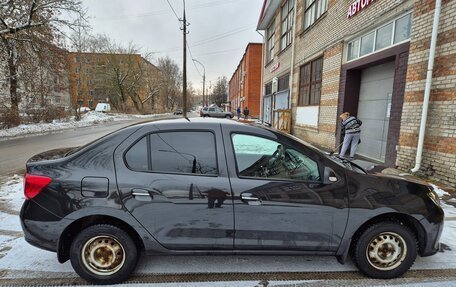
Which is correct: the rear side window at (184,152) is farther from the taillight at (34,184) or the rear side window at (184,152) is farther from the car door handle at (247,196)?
the taillight at (34,184)

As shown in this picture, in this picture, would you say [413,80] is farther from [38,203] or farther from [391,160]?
[38,203]

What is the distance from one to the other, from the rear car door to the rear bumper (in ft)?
2.26

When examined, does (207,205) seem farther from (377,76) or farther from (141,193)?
(377,76)

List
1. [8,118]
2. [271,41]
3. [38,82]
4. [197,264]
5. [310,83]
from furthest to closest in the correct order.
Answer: [271,41] < [38,82] < [8,118] < [310,83] < [197,264]

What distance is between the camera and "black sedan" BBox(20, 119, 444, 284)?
7.67ft

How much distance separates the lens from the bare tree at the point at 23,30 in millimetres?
14250

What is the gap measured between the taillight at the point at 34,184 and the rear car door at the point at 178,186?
679mm

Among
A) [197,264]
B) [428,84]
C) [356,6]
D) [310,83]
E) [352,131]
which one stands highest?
[356,6]

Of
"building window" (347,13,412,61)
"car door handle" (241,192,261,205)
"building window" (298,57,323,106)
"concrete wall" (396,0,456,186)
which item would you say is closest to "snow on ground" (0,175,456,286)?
"car door handle" (241,192,261,205)

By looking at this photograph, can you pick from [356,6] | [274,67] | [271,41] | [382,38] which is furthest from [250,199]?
[271,41]

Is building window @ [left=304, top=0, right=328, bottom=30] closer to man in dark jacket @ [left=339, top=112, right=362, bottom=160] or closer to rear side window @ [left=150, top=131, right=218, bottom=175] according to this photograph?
man in dark jacket @ [left=339, top=112, right=362, bottom=160]

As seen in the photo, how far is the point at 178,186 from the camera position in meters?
2.33

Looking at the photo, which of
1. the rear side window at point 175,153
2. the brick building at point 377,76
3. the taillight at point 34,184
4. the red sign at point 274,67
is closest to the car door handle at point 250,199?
the rear side window at point 175,153

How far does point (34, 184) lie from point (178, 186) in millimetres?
1356
